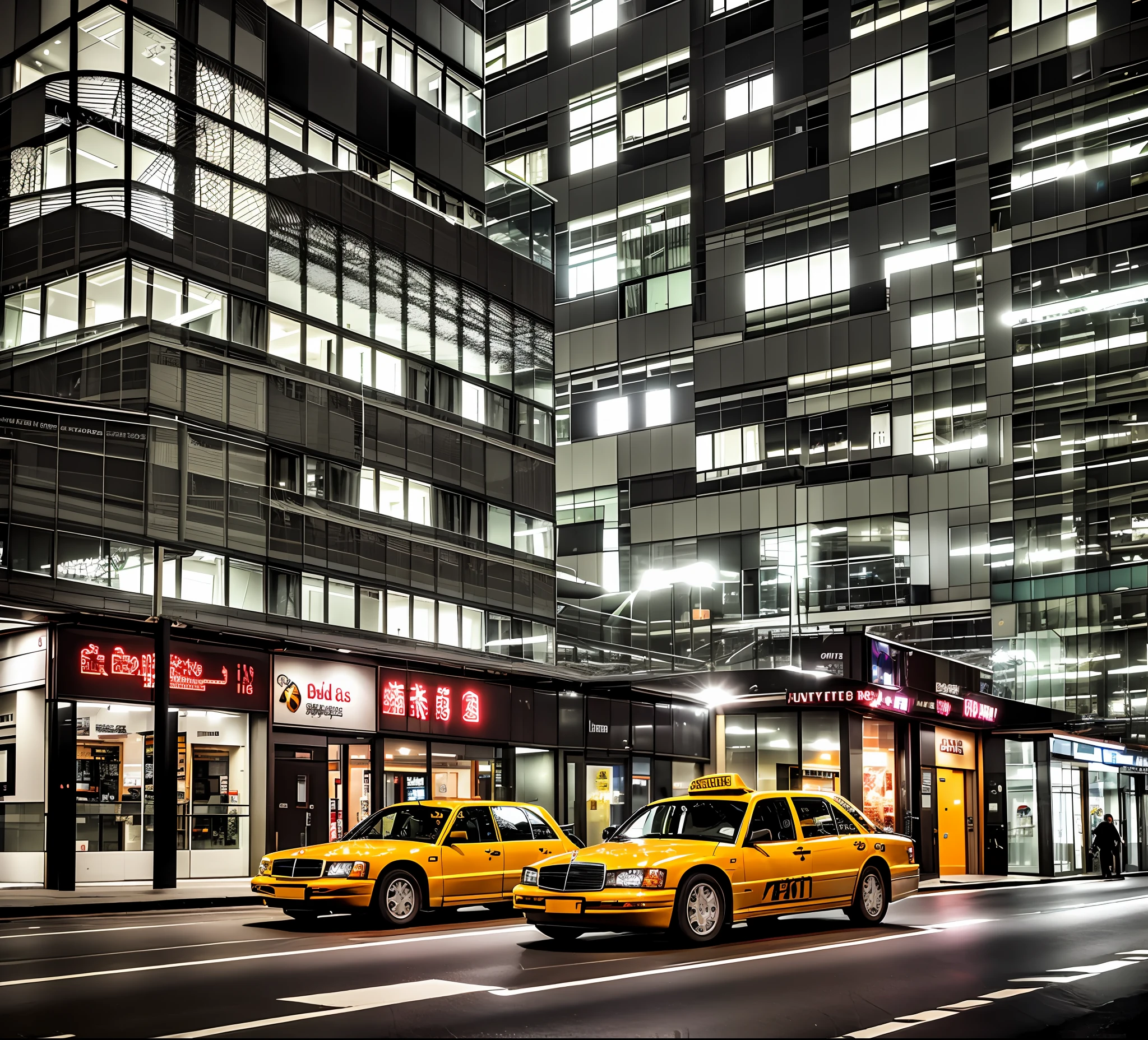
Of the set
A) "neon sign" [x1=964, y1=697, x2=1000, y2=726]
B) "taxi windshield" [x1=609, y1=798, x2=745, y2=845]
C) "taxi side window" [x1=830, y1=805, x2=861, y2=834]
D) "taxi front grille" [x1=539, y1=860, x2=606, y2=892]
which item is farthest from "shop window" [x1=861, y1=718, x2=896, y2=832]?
"taxi front grille" [x1=539, y1=860, x2=606, y2=892]

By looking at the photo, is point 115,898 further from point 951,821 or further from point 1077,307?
point 1077,307

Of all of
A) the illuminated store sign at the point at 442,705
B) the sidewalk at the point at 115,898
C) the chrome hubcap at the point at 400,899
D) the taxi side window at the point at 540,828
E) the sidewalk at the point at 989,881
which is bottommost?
the sidewalk at the point at 989,881

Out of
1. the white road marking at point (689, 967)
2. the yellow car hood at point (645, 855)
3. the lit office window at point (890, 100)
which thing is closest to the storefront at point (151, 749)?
the yellow car hood at point (645, 855)

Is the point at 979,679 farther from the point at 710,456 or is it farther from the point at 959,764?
the point at 710,456

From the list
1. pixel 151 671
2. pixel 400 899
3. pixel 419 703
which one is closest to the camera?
pixel 400 899

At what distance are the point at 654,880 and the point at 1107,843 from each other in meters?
30.7

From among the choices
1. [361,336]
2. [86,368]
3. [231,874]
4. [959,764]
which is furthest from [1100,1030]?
[959,764]

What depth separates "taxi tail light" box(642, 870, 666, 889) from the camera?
1452cm

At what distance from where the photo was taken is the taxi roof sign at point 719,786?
16688mm

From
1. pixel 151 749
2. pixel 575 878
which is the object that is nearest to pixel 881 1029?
pixel 575 878

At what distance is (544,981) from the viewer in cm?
1166

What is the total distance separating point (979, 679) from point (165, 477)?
90.8ft

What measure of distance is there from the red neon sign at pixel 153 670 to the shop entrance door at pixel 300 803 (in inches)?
79.8

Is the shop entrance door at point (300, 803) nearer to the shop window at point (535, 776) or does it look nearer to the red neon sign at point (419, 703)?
the red neon sign at point (419, 703)
